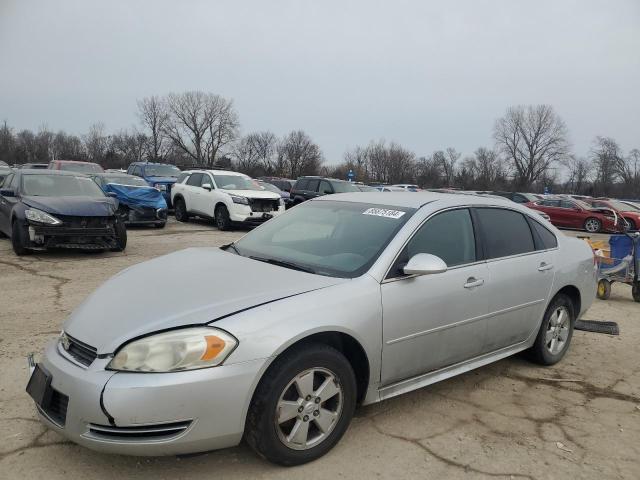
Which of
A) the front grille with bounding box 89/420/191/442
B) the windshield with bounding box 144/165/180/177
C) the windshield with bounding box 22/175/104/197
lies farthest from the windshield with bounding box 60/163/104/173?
the front grille with bounding box 89/420/191/442

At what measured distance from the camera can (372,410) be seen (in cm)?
354

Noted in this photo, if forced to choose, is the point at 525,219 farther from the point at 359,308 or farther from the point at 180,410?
the point at 180,410

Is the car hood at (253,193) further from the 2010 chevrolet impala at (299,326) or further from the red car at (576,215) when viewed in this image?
the red car at (576,215)

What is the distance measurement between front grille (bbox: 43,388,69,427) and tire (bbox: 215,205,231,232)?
1213 centimetres

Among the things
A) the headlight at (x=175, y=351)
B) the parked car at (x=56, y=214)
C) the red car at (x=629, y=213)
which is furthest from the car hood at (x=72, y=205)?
the red car at (x=629, y=213)

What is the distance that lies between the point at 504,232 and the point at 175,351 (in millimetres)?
2884

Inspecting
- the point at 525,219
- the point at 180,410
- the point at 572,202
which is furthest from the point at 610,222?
the point at 180,410

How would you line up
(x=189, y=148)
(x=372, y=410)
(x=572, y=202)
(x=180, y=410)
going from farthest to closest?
(x=189, y=148), (x=572, y=202), (x=372, y=410), (x=180, y=410)

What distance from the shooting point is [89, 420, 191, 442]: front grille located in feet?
7.84

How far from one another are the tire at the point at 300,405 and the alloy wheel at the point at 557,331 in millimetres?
2447

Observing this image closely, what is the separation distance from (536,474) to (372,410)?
110cm

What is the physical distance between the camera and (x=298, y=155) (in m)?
85.1

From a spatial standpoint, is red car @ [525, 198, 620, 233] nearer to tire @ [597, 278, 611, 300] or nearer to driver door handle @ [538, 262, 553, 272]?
tire @ [597, 278, 611, 300]

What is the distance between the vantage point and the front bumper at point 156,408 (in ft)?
7.75
